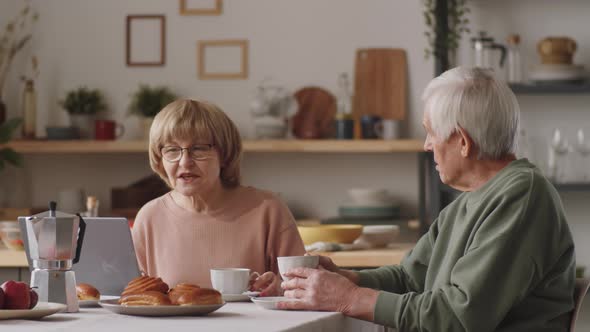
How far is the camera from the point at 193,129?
252cm

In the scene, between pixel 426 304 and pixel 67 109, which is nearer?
pixel 426 304

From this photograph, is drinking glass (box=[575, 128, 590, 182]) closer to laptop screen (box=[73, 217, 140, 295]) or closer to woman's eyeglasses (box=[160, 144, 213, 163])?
woman's eyeglasses (box=[160, 144, 213, 163])

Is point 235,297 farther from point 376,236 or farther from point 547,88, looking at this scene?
point 547,88

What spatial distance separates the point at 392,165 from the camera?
5395mm

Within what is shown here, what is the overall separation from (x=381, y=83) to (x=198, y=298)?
3578 millimetres

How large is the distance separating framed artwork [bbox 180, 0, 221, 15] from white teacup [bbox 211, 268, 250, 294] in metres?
3.45

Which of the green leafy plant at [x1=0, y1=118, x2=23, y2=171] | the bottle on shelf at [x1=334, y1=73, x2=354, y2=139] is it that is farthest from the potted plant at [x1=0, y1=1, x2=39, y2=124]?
the bottle on shelf at [x1=334, y1=73, x2=354, y2=139]

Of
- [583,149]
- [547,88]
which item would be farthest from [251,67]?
[583,149]

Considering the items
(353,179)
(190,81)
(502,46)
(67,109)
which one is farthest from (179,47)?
(502,46)

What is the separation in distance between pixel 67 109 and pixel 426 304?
3.94m

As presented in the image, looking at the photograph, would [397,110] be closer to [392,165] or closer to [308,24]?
[392,165]

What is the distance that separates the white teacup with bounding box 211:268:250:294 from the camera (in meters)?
2.19

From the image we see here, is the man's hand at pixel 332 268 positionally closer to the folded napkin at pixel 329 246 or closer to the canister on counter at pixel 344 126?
the folded napkin at pixel 329 246

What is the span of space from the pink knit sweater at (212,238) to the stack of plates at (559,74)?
2706 millimetres
